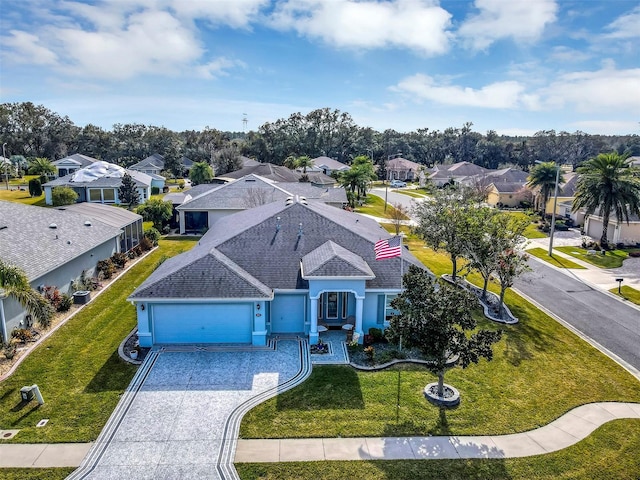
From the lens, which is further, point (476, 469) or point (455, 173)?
point (455, 173)

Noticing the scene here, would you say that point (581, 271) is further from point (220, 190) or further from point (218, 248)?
point (220, 190)

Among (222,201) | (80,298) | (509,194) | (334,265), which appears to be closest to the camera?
(334,265)

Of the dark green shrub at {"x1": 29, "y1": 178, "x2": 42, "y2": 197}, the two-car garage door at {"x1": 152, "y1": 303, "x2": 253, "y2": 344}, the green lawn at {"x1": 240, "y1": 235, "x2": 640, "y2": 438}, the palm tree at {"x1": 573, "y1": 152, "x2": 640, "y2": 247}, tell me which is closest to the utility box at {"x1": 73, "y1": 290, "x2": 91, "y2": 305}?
the two-car garage door at {"x1": 152, "y1": 303, "x2": 253, "y2": 344}

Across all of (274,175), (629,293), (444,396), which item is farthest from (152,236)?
(629,293)

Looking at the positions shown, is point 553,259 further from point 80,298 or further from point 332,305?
point 80,298

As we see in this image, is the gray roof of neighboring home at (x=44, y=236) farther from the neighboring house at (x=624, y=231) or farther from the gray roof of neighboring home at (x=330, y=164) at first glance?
the gray roof of neighboring home at (x=330, y=164)

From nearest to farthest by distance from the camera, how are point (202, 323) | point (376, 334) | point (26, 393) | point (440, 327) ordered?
point (440, 327), point (26, 393), point (202, 323), point (376, 334)
